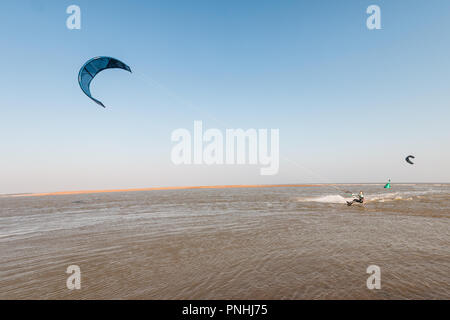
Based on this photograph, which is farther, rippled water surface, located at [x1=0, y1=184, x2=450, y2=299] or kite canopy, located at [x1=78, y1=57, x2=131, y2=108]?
kite canopy, located at [x1=78, y1=57, x2=131, y2=108]

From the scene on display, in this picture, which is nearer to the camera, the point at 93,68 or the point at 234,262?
the point at 234,262

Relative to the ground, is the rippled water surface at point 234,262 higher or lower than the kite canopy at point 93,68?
lower

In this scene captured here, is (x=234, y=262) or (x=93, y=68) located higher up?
(x=93, y=68)

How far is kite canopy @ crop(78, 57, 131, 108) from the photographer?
13362 mm

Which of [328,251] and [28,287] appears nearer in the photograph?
[28,287]

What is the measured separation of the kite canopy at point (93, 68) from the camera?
13362mm

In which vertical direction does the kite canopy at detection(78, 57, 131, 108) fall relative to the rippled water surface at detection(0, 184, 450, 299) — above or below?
above

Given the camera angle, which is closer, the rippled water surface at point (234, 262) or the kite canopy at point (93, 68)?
the rippled water surface at point (234, 262)

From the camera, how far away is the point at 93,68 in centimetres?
1446
